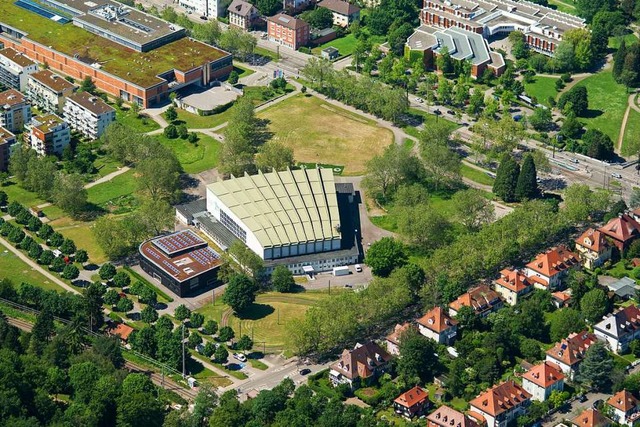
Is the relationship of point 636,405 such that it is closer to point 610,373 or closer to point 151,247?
point 610,373

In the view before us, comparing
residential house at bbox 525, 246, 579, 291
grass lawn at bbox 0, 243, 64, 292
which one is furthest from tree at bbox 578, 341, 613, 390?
grass lawn at bbox 0, 243, 64, 292

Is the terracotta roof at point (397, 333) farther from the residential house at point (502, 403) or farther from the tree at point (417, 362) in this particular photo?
the residential house at point (502, 403)

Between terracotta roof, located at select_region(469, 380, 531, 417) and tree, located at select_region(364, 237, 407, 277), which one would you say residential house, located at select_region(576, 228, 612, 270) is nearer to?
tree, located at select_region(364, 237, 407, 277)

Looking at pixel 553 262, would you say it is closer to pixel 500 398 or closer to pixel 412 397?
pixel 500 398

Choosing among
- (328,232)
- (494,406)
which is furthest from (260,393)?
(328,232)

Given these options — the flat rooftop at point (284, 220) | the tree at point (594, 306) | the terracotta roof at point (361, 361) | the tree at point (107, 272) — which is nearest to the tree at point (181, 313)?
the tree at point (107, 272)
